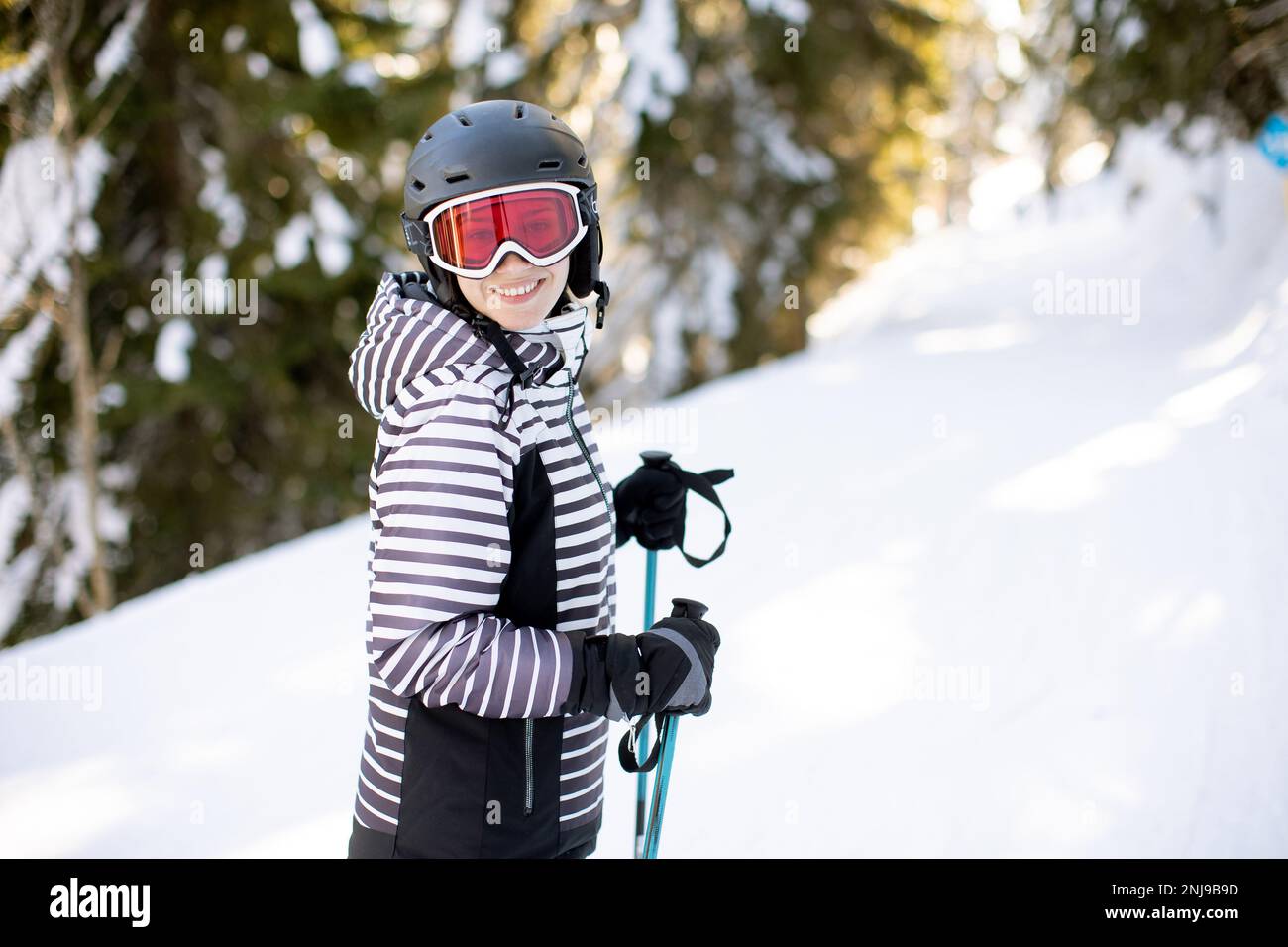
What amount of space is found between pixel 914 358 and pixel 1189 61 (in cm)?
296

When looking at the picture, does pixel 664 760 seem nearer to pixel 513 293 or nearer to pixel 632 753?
pixel 632 753

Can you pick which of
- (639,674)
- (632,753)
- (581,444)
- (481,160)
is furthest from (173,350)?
(639,674)

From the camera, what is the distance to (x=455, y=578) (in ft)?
4.44

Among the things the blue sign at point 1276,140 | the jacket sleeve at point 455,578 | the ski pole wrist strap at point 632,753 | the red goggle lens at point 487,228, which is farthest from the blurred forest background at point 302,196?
the jacket sleeve at point 455,578

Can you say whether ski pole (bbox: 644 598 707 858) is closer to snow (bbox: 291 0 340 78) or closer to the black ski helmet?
the black ski helmet

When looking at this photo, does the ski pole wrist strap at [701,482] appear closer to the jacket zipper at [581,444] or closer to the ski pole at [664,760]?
the ski pole at [664,760]

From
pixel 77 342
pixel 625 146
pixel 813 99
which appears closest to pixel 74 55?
pixel 77 342

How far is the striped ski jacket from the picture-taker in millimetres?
1355

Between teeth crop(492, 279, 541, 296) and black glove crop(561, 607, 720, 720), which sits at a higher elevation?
teeth crop(492, 279, 541, 296)

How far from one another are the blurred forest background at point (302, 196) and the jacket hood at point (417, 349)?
25.4ft

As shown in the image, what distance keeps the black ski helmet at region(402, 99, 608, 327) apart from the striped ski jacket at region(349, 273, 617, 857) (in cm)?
11

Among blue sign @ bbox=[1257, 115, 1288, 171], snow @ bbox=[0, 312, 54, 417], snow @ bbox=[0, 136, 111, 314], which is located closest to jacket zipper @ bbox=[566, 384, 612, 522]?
blue sign @ bbox=[1257, 115, 1288, 171]

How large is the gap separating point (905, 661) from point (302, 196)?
26.2 feet

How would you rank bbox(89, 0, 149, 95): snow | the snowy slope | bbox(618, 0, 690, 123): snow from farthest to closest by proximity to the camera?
bbox(618, 0, 690, 123): snow, bbox(89, 0, 149, 95): snow, the snowy slope
